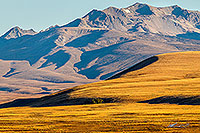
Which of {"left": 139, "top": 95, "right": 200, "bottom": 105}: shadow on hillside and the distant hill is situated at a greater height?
{"left": 139, "top": 95, "right": 200, "bottom": 105}: shadow on hillside

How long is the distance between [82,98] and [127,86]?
1462cm

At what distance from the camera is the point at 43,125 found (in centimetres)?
5378

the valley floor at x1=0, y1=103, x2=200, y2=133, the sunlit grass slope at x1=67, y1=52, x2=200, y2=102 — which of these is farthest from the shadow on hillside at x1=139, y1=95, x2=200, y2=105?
the valley floor at x1=0, y1=103, x2=200, y2=133

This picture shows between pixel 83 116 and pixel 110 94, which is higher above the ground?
pixel 83 116

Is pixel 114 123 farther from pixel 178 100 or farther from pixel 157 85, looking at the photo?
pixel 157 85

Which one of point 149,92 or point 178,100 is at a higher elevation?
point 178,100

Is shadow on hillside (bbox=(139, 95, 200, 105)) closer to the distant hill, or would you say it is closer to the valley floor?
the distant hill

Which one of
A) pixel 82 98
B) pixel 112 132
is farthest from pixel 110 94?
pixel 112 132

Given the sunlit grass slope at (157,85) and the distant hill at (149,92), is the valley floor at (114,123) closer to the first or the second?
the distant hill at (149,92)

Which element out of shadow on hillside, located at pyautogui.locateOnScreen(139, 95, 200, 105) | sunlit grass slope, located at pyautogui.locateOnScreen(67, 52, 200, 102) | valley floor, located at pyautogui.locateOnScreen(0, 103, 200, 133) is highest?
valley floor, located at pyautogui.locateOnScreen(0, 103, 200, 133)

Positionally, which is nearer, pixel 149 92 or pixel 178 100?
pixel 178 100

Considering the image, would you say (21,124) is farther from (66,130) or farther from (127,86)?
(127,86)

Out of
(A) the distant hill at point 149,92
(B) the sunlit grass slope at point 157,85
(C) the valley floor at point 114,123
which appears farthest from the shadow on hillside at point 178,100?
(C) the valley floor at point 114,123

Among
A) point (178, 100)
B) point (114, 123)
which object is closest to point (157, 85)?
point (178, 100)
